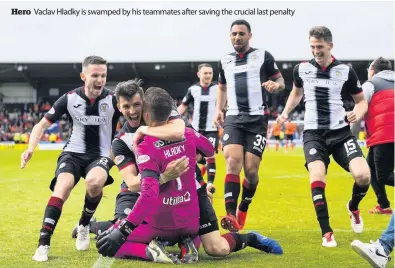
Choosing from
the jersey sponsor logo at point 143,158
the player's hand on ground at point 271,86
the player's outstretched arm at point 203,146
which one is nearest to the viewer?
the jersey sponsor logo at point 143,158

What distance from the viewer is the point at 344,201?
10172 millimetres

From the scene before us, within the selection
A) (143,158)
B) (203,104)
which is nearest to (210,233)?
(143,158)

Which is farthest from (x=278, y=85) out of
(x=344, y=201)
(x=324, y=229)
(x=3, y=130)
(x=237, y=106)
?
(x=3, y=130)

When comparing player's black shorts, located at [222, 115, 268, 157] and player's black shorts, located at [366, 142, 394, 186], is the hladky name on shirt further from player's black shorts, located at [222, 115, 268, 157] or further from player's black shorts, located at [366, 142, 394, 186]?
player's black shorts, located at [366, 142, 394, 186]

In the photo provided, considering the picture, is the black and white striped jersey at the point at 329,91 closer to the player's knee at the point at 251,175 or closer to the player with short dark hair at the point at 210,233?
the player's knee at the point at 251,175

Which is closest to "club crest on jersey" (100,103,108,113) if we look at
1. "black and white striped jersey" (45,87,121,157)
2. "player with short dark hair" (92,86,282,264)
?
"black and white striped jersey" (45,87,121,157)

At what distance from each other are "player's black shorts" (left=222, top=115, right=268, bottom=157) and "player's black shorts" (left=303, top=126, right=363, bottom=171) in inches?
26.8

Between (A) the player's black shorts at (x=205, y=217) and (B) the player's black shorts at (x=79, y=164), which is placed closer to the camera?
(A) the player's black shorts at (x=205, y=217)

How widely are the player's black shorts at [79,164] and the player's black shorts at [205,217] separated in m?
1.22

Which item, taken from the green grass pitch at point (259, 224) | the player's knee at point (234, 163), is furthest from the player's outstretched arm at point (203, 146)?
the player's knee at point (234, 163)

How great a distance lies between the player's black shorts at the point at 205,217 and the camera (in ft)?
17.6

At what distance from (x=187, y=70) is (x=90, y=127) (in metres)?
39.3

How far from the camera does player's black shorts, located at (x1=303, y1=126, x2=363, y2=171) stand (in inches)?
249

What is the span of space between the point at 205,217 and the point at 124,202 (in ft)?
3.51
